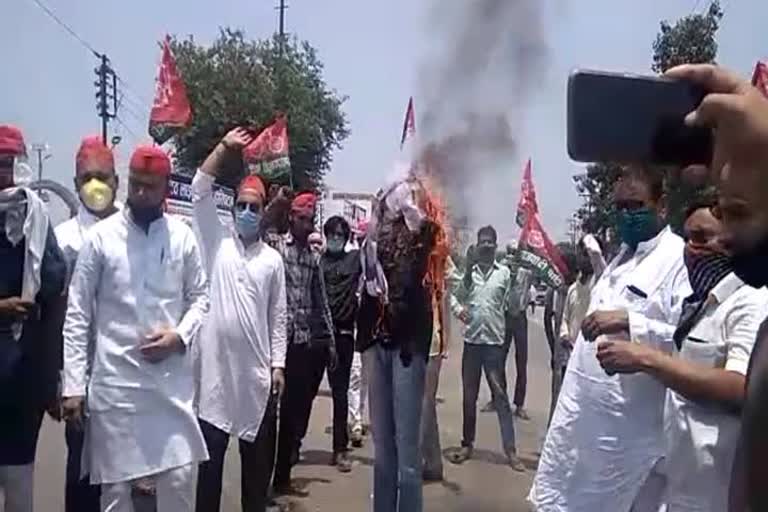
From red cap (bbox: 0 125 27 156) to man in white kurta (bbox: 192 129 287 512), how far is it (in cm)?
111

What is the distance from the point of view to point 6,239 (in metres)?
4.87

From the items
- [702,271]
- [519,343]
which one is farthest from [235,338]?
[519,343]

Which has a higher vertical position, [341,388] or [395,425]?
[395,425]

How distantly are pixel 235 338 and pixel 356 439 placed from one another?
4074 mm

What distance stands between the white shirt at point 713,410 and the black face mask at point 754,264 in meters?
1.71

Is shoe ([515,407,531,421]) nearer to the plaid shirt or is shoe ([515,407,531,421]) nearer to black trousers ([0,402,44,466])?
the plaid shirt

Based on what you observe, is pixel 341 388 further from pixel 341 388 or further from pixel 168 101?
pixel 168 101

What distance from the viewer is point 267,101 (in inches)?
1448

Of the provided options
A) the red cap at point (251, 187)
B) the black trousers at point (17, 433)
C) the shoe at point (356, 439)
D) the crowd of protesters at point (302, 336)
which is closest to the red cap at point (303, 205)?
the crowd of protesters at point (302, 336)

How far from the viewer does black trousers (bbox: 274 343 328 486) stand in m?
8.20

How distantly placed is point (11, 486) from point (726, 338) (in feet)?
10.3

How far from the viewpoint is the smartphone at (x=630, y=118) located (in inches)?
65.0

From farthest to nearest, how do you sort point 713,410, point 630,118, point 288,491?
point 288,491 → point 713,410 → point 630,118

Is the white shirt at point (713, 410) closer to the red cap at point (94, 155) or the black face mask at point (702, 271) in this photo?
the black face mask at point (702, 271)
